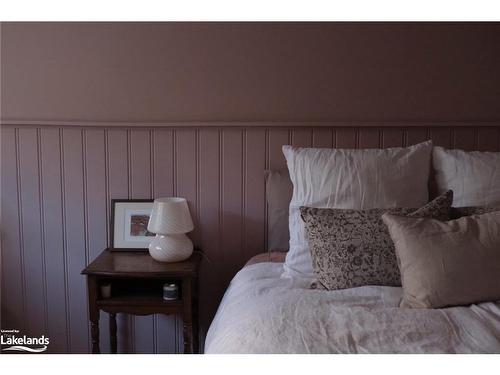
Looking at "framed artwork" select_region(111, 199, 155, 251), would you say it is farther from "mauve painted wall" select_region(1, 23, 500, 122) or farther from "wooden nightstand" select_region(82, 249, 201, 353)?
"mauve painted wall" select_region(1, 23, 500, 122)

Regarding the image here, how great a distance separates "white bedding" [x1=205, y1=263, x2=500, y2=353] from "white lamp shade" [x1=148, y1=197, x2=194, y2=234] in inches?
22.0

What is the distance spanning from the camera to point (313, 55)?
2.19 metres

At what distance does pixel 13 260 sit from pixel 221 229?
1.04 meters

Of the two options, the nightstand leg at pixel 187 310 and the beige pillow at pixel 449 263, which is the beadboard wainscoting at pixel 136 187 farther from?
the beige pillow at pixel 449 263

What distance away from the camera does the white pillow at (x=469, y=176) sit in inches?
73.7

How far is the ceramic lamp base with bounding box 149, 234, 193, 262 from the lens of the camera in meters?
2.04

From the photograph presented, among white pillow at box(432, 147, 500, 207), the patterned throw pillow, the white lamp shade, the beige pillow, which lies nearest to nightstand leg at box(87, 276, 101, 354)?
the white lamp shade

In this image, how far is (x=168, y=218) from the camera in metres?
2.03

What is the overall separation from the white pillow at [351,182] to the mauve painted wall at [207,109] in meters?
0.29

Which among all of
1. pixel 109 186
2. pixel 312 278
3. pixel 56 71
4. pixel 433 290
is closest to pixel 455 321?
pixel 433 290

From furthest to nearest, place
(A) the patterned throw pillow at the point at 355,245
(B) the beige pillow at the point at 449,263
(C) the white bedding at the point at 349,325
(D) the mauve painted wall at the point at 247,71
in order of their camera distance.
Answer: (D) the mauve painted wall at the point at 247,71 < (A) the patterned throw pillow at the point at 355,245 < (B) the beige pillow at the point at 449,263 < (C) the white bedding at the point at 349,325

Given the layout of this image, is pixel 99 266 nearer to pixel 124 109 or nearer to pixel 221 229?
pixel 221 229

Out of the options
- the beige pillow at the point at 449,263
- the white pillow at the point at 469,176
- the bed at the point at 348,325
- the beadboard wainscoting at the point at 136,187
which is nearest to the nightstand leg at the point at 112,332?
the beadboard wainscoting at the point at 136,187

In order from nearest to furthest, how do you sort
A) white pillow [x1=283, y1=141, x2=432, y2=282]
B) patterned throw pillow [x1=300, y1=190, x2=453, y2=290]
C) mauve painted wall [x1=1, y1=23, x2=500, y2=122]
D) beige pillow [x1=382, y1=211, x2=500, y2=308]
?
beige pillow [x1=382, y1=211, x2=500, y2=308] < patterned throw pillow [x1=300, y1=190, x2=453, y2=290] < white pillow [x1=283, y1=141, x2=432, y2=282] < mauve painted wall [x1=1, y1=23, x2=500, y2=122]
